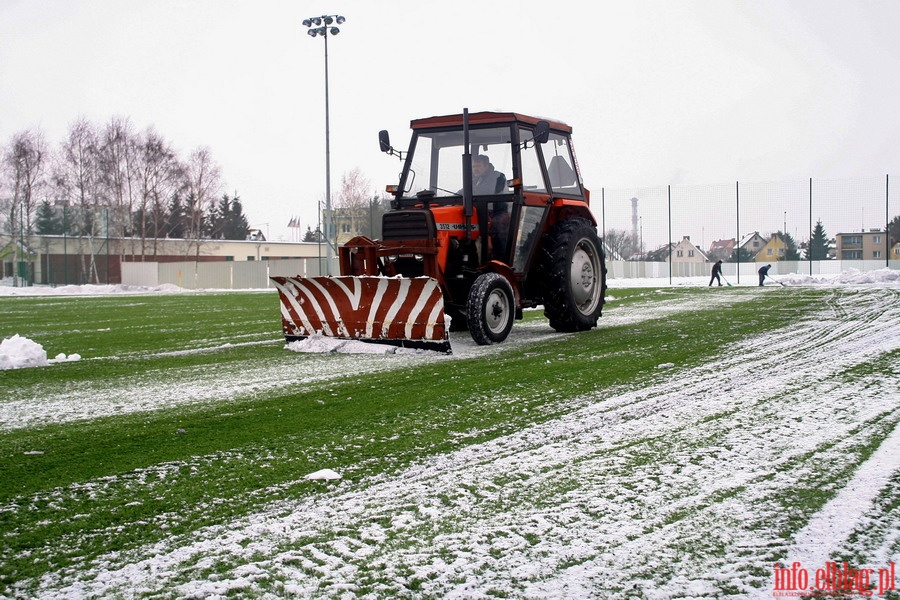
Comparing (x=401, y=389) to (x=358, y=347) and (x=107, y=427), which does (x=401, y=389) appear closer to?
(x=107, y=427)

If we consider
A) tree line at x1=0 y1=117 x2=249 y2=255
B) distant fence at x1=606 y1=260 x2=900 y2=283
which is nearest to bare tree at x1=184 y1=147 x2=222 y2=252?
tree line at x1=0 y1=117 x2=249 y2=255

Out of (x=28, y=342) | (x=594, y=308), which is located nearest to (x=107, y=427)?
(x=28, y=342)

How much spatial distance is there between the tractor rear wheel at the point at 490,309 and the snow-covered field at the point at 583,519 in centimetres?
327

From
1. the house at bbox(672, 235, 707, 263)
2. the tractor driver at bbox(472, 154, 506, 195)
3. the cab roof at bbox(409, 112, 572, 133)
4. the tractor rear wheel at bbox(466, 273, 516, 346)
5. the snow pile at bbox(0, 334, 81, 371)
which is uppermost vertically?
the cab roof at bbox(409, 112, 572, 133)

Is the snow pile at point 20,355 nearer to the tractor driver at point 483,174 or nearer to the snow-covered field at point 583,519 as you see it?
the snow-covered field at point 583,519

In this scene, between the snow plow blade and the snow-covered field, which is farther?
the snow plow blade

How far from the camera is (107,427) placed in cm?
461

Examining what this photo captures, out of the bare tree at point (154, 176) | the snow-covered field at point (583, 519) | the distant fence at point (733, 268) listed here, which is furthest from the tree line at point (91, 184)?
the snow-covered field at point (583, 519)

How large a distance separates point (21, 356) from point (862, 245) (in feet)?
114

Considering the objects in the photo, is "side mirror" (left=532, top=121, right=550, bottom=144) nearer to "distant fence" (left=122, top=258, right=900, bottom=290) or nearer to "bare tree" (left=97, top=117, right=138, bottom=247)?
"distant fence" (left=122, top=258, right=900, bottom=290)

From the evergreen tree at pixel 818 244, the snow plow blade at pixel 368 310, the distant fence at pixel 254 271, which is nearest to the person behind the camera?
the snow plow blade at pixel 368 310

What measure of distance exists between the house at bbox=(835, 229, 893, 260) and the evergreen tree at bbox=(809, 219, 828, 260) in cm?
55

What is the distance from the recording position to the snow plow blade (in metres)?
7.89

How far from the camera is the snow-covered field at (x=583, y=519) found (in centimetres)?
242
